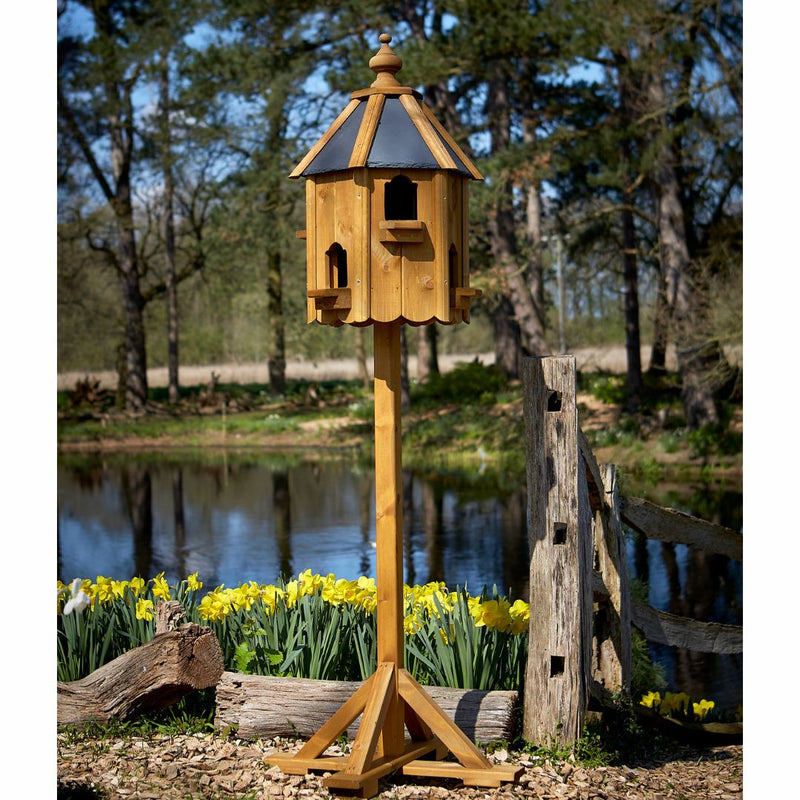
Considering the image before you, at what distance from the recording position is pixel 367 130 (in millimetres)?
4102

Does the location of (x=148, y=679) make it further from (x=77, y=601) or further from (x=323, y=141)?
(x=323, y=141)

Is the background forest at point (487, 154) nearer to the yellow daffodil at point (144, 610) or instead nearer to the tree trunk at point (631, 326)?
the tree trunk at point (631, 326)

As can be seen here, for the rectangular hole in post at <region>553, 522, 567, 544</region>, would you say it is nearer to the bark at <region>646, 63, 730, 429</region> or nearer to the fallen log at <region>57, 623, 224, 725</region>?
the fallen log at <region>57, 623, 224, 725</region>

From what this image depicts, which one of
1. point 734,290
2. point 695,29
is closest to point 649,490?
point 734,290

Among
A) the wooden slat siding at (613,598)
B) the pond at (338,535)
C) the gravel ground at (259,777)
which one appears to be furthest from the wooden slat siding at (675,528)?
the pond at (338,535)

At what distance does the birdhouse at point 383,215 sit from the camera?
4074 mm

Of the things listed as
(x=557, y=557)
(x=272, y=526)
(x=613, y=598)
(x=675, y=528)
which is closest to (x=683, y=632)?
(x=675, y=528)

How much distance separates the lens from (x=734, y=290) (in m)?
15.2

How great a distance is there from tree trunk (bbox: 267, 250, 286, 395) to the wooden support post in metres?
23.5

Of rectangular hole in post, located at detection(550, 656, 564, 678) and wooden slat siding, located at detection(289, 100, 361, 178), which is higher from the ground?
wooden slat siding, located at detection(289, 100, 361, 178)

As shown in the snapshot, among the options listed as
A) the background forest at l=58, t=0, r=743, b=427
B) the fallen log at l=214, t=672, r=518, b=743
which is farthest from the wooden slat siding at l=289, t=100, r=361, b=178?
the background forest at l=58, t=0, r=743, b=427

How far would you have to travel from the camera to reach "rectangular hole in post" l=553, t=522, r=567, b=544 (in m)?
4.34

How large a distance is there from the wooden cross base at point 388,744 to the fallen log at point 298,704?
0.22 metres

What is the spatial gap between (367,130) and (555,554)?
1.83 meters
